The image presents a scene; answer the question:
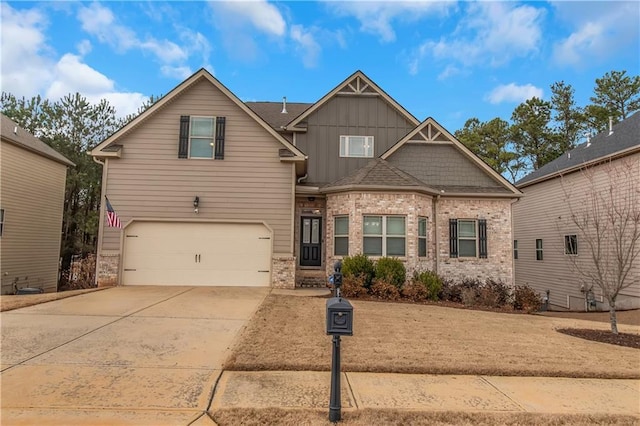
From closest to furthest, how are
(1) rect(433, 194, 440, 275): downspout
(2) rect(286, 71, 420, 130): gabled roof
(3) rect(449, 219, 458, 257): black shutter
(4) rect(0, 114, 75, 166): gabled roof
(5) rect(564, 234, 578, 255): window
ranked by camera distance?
1. (1) rect(433, 194, 440, 275): downspout
2. (3) rect(449, 219, 458, 257): black shutter
3. (4) rect(0, 114, 75, 166): gabled roof
4. (2) rect(286, 71, 420, 130): gabled roof
5. (5) rect(564, 234, 578, 255): window

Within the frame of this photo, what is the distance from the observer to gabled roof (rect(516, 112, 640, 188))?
42.5 ft

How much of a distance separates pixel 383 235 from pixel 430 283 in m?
2.08

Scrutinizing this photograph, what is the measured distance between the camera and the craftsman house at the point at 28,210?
44.9 ft

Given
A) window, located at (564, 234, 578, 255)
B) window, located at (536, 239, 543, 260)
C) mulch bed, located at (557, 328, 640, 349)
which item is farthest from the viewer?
window, located at (536, 239, 543, 260)

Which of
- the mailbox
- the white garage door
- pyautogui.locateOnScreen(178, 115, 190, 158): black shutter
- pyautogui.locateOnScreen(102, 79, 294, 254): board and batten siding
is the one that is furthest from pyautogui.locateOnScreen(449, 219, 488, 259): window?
the mailbox

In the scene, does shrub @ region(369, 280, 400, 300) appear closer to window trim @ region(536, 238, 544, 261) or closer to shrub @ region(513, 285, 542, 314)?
shrub @ region(513, 285, 542, 314)

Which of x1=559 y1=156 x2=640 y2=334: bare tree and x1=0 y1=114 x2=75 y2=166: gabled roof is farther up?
x1=0 y1=114 x2=75 y2=166: gabled roof

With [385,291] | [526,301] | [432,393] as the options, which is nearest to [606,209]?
[526,301]

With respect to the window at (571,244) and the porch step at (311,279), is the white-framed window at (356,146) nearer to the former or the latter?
the porch step at (311,279)

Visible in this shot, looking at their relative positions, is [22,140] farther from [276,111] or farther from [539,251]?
[539,251]

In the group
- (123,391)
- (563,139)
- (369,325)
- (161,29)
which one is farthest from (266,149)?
(563,139)

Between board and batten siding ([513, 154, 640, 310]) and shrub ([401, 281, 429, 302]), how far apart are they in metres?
6.47

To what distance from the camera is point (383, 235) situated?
39.0 ft

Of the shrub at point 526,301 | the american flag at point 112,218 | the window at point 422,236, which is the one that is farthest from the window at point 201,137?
the shrub at point 526,301
